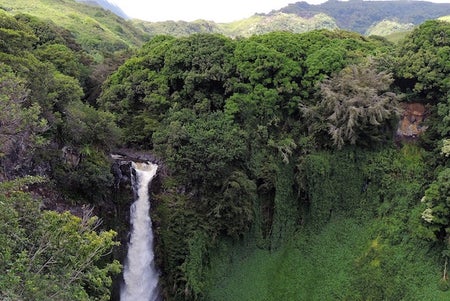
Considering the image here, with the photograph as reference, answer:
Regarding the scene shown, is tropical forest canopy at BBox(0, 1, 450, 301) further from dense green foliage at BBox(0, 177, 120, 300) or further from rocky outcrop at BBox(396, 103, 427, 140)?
dense green foliage at BBox(0, 177, 120, 300)

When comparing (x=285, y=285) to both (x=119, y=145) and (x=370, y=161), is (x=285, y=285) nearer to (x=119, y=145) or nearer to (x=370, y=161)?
(x=370, y=161)

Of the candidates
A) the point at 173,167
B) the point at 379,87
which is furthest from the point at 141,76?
the point at 379,87

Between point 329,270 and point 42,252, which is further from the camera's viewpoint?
point 329,270

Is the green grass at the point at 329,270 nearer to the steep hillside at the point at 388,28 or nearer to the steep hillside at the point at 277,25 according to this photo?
the steep hillside at the point at 277,25

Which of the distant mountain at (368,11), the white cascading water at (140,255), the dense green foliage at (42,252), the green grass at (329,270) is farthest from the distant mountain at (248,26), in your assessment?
the dense green foliage at (42,252)

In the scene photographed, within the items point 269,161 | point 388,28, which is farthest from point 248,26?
point 269,161

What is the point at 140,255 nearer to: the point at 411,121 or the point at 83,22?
the point at 411,121
